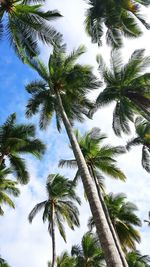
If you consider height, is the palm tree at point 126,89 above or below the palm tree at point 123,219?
above

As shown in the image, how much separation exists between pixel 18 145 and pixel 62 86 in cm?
628

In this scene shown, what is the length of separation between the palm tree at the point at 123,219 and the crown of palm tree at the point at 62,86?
11.7 m

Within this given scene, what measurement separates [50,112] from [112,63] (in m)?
5.68

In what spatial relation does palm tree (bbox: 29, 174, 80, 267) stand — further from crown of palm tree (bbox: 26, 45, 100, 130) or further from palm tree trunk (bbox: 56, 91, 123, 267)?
palm tree trunk (bbox: 56, 91, 123, 267)

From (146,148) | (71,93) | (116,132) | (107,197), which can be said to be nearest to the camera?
(71,93)

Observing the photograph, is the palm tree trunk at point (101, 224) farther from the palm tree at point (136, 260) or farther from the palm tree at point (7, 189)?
the palm tree at point (136, 260)

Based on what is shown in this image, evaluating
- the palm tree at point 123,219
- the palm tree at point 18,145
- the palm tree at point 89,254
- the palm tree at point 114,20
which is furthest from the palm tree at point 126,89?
the palm tree at point 89,254

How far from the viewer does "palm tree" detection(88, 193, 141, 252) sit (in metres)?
30.1

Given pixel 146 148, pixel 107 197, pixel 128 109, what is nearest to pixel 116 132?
pixel 128 109

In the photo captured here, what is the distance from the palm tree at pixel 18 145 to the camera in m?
24.3

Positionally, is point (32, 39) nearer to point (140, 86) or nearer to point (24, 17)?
point (24, 17)

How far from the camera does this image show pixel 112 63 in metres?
22.8

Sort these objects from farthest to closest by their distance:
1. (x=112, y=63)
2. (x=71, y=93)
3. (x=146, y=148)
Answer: (x=146, y=148)
(x=112, y=63)
(x=71, y=93)

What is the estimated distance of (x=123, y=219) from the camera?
31.1 metres
